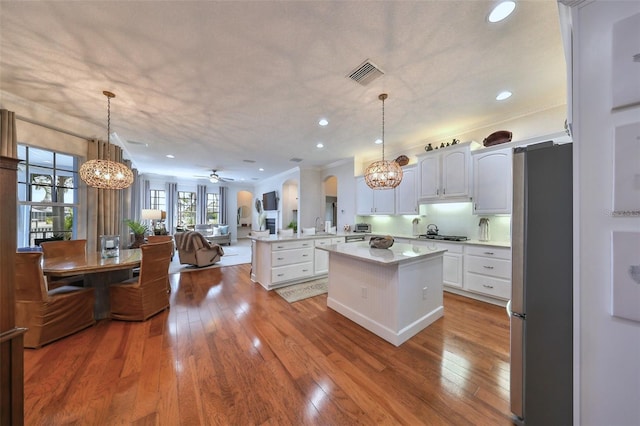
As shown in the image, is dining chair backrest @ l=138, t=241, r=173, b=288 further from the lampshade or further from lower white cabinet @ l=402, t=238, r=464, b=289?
the lampshade

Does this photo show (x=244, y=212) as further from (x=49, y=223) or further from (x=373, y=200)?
(x=373, y=200)

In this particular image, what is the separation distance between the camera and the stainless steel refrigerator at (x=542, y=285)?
1.15 m

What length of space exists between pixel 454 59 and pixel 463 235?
3.08 m

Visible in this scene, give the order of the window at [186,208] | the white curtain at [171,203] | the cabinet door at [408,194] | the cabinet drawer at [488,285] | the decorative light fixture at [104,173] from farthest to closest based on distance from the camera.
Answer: the window at [186,208] < the white curtain at [171,203] < the cabinet door at [408,194] < the cabinet drawer at [488,285] < the decorative light fixture at [104,173]

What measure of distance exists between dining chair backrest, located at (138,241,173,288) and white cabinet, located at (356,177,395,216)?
4.21 meters

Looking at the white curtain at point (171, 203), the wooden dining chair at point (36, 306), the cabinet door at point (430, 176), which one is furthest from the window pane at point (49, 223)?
the cabinet door at point (430, 176)

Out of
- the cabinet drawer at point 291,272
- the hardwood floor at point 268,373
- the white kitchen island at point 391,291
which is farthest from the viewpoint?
the cabinet drawer at point 291,272

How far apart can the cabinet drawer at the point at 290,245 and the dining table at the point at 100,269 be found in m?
1.94

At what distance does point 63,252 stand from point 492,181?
661 cm

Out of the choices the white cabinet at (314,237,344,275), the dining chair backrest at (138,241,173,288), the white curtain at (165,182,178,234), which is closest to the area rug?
the white cabinet at (314,237,344,275)

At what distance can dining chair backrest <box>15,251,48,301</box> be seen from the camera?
83.0 inches

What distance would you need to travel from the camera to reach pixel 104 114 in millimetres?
3373

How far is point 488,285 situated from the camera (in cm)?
321

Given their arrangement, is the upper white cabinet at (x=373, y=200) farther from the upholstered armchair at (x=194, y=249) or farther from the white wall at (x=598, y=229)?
the upholstered armchair at (x=194, y=249)
